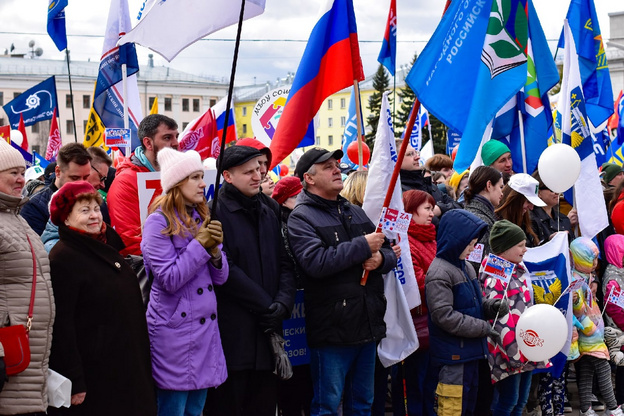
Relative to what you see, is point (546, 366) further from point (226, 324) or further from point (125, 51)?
point (125, 51)

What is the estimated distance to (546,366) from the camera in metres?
5.82

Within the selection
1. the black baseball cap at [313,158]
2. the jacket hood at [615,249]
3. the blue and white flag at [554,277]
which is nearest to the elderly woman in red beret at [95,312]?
the black baseball cap at [313,158]

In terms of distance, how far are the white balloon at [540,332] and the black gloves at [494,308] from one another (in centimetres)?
14

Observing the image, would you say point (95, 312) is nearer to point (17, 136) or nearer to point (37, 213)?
point (37, 213)

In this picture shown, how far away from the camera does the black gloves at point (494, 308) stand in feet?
18.4

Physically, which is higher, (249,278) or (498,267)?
(249,278)

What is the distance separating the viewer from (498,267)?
559 centimetres

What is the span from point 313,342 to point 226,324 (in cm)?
64

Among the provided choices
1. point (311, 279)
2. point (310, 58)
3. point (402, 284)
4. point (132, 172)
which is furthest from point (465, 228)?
point (132, 172)

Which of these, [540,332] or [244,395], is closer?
[244,395]

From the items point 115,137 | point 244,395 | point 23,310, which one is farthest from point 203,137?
point 23,310

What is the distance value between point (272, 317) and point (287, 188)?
5.57 ft

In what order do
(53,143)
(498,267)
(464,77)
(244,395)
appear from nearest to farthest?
1. (244,395)
2. (464,77)
3. (498,267)
4. (53,143)

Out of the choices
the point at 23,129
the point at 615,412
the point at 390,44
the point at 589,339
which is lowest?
the point at 615,412
